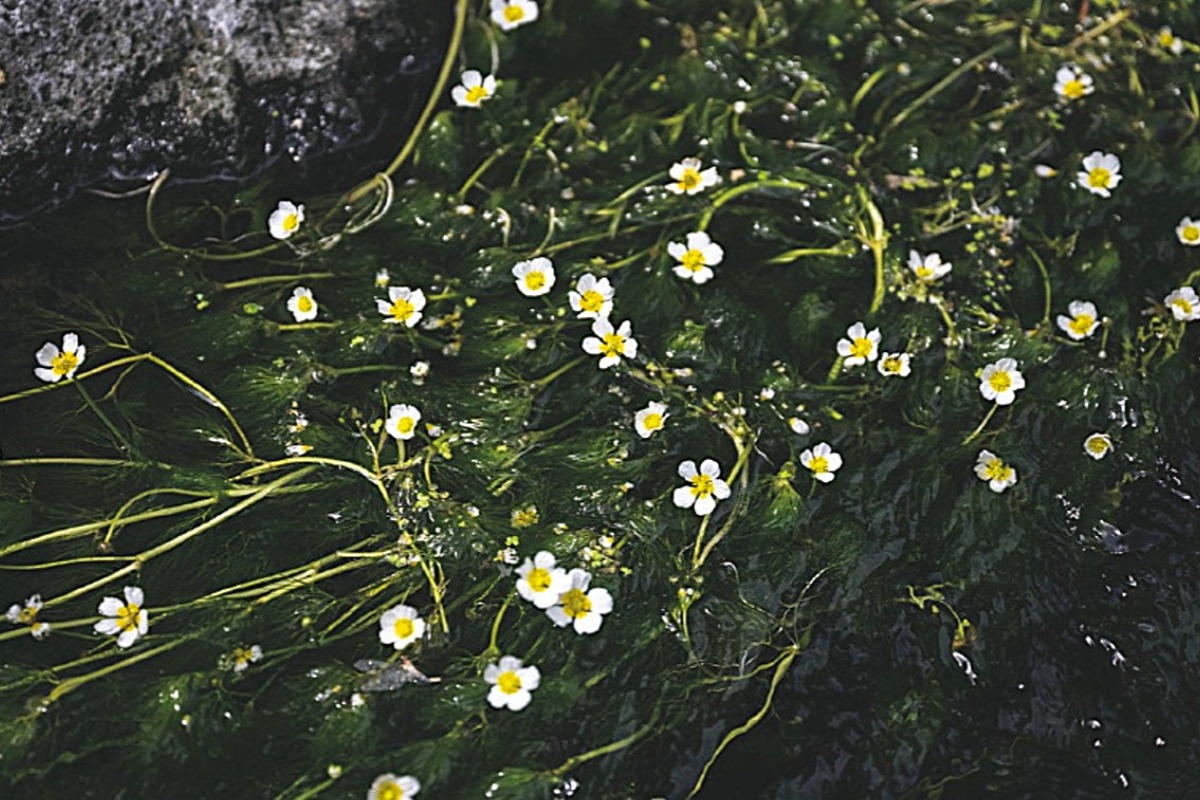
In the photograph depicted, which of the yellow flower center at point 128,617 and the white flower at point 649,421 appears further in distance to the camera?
the white flower at point 649,421

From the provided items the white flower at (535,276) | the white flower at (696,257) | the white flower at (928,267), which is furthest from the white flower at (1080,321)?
the white flower at (535,276)

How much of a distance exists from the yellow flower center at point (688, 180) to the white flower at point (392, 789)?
1.61 metres

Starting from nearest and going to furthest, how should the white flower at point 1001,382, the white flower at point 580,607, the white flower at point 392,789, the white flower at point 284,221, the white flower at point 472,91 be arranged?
the white flower at point 392,789, the white flower at point 580,607, the white flower at point 1001,382, the white flower at point 284,221, the white flower at point 472,91

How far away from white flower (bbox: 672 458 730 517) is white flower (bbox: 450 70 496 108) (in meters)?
1.26

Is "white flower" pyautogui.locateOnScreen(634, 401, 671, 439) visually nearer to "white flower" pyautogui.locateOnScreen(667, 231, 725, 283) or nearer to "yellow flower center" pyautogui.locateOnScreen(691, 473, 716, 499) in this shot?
"yellow flower center" pyautogui.locateOnScreen(691, 473, 716, 499)

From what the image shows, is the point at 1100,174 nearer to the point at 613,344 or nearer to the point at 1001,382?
the point at 1001,382

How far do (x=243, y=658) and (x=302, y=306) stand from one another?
88 centimetres

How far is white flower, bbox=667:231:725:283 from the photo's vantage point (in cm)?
297

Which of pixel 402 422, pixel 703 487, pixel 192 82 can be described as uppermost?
pixel 192 82

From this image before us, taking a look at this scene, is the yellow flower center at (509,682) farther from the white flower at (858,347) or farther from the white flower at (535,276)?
the white flower at (858,347)

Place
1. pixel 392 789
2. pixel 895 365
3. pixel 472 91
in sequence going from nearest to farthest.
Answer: pixel 392 789
pixel 895 365
pixel 472 91

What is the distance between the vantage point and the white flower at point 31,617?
2.37 metres

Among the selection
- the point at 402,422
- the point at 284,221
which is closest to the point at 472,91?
the point at 284,221

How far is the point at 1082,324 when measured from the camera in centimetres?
296
